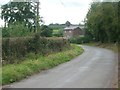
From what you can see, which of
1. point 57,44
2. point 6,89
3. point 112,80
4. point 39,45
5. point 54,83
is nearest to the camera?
point 6,89

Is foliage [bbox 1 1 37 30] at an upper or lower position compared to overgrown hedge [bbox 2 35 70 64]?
upper

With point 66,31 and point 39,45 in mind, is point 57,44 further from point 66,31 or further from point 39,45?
point 66,31

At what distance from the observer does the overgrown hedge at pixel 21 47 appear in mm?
21312

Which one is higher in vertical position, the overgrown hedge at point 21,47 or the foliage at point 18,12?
the foliage at point 18,12

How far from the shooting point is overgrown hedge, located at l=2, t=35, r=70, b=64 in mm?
21312

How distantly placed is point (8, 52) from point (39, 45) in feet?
24.2

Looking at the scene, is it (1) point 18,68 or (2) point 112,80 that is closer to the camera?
(2) point 112,80

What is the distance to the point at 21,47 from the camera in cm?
2414

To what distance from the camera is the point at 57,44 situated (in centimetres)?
3778

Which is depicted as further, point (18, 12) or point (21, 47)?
A: point (18, 12)

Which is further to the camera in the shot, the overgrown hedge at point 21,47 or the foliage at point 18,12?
the foliage at point 18,12

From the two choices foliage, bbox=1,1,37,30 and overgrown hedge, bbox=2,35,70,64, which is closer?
overgrown hedge, bbox=2,35,70,64

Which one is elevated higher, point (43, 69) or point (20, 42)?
point (20, 42)

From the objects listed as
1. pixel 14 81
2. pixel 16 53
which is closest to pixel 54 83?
pixel 14 81
